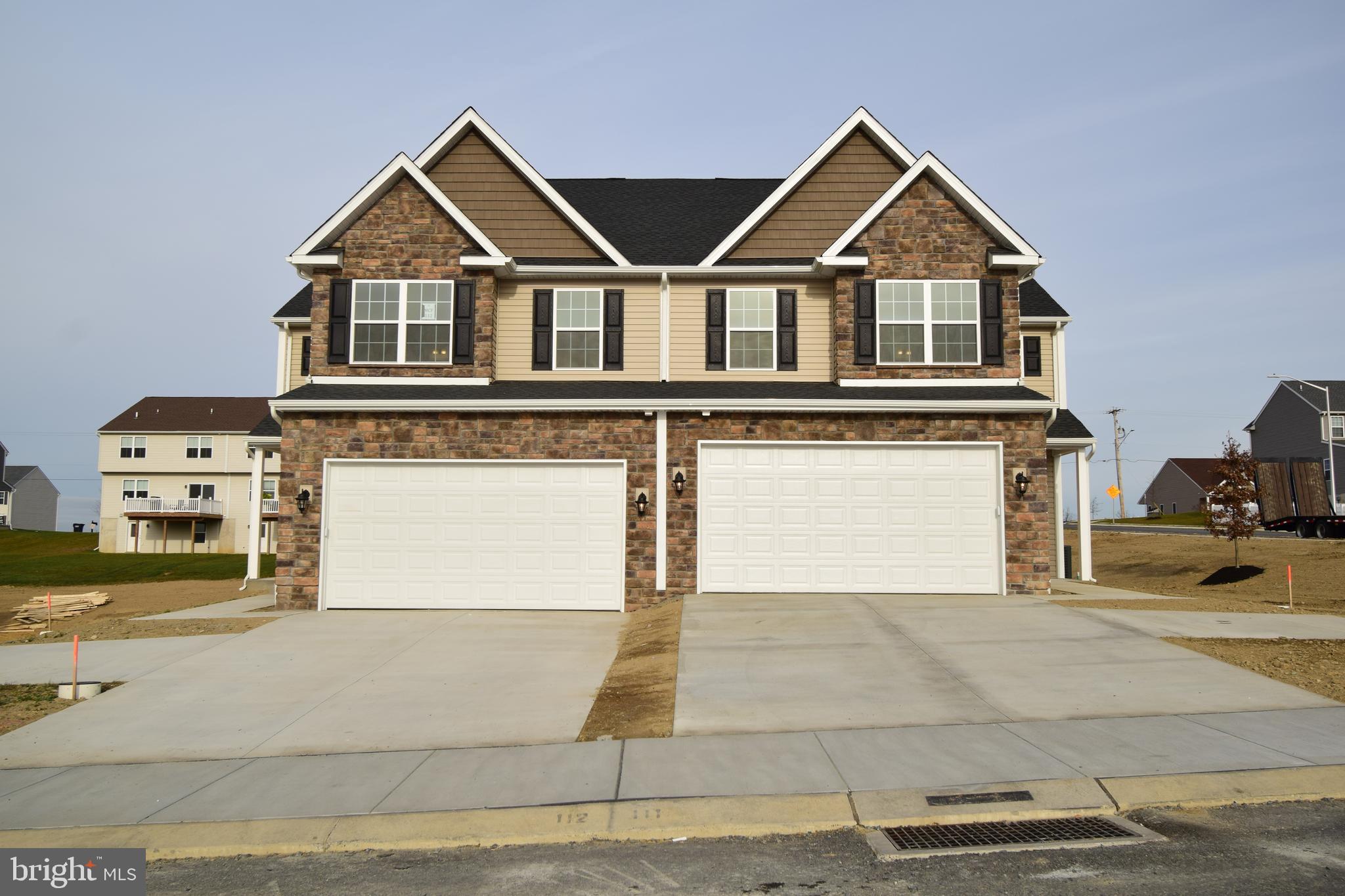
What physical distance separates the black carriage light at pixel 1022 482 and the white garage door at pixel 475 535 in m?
6.92

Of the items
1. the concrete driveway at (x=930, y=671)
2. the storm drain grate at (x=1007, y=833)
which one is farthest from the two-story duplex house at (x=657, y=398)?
the storm drain grate at (x=1007, y=833)

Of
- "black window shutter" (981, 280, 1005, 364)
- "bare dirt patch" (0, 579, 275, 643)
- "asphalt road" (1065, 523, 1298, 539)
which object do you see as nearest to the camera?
"bare dirt patch" (0, 579, 275, 643)

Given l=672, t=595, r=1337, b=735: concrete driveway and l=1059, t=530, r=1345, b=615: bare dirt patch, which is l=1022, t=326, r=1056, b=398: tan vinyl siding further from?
l=672, t=595, r=1337, b=735: concrete driveway

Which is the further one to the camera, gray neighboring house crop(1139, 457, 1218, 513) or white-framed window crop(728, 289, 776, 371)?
gray neighboring house crop(1139, 457, 1218, 513)

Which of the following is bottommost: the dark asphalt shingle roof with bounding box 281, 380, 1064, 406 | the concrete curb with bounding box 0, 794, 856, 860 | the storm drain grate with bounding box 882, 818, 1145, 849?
the concrete curb with bounding box 0, 794, 856, 860

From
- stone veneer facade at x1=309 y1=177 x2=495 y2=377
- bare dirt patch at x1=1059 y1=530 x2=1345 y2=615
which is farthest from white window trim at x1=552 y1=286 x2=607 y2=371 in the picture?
bare dirt patch at x1=1059 y1=530 x2=1345 y2=615

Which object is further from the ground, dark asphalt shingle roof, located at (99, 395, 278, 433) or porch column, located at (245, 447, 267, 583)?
dark asphalt shingle roof, located at (99, 395, 278, 433)

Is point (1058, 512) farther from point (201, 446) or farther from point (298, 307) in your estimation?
point (201, 446)

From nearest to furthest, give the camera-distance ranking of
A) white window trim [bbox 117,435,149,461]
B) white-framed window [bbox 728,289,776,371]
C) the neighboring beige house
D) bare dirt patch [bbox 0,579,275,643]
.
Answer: bare dirt patch [bbox 0,579,275,643], white-framed window [bbox 728,289,776,371], the neighboring beige house, white window trim [bbox 117,435,149,461]

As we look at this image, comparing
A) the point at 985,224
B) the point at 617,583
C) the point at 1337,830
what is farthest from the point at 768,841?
the point at 985,224

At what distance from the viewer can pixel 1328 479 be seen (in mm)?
48969

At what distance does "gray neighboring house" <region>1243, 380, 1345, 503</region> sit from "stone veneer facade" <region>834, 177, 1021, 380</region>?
4165 centimetres

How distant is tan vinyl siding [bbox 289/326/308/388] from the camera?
2134cm

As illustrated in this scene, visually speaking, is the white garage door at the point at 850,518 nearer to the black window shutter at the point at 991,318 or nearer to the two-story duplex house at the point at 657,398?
the two-story duplex house at the point at 657,398
